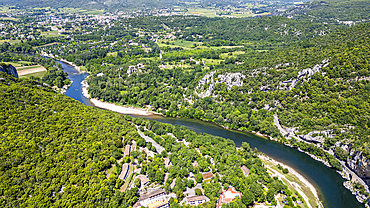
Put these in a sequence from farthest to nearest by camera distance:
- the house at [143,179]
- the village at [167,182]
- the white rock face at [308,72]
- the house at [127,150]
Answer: the white rock face at [308,72] < the house at [127,150] < the house at [143,179] < the village at [167,182]

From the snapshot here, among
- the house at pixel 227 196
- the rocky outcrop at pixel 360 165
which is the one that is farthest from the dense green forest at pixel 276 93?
the house at pixel 227 196

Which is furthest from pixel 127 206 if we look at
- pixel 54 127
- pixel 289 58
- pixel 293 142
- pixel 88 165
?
pixel 289 58

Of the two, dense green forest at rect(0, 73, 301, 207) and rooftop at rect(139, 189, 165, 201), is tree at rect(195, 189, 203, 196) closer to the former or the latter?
dense green forest at rect(0, 73, 301, 207)

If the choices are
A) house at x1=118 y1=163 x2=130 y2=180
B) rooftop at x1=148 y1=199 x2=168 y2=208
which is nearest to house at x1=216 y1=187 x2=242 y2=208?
rooftop at x1=148 y1=199 x2=168 y2=208

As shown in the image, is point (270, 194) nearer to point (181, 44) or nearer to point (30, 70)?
point (30, 70)

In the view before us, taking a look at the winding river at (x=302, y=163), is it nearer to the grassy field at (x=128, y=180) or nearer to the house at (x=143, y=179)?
the grassy field at (x=128, y=180)

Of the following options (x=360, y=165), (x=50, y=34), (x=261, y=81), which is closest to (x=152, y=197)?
(x=360, y=165)
